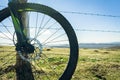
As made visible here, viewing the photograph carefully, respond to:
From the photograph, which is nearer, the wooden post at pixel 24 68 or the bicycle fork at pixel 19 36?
the bicycle fork at pixel 19 36

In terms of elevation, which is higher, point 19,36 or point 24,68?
point 19,36

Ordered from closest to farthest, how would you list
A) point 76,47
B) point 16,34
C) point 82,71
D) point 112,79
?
point 76,47 → point 16,34 → point 112,79 → point 82,71

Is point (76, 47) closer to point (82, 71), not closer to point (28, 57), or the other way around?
point (28, 57)

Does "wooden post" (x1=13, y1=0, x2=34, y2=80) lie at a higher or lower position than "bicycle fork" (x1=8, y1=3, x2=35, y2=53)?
lower

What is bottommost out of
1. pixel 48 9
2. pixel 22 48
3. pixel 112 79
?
pixel 112 79

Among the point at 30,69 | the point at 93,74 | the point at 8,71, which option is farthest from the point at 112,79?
Result: the point at 8,71

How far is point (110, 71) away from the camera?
6023mm

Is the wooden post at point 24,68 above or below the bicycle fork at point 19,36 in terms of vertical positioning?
below

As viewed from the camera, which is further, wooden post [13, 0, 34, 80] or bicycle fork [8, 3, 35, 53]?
wooden post [13, 0, 34, 80]

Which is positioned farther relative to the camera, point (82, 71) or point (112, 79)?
point (82, 71)

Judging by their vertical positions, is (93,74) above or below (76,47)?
below

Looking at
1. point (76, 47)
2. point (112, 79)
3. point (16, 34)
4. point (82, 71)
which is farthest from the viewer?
point (82, 71)

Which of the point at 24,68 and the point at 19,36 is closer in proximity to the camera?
the point at 19,36

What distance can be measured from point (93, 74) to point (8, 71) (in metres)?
1.73
